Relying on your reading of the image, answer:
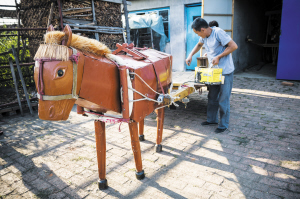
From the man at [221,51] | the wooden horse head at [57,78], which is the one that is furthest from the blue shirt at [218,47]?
the wooden horse head at [57,78]

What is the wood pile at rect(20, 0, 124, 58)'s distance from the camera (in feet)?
24.1

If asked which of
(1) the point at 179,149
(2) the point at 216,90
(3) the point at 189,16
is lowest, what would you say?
(1) the point at 179,149

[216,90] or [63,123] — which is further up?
[216,90]

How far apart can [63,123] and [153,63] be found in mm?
3266

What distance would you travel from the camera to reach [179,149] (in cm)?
361

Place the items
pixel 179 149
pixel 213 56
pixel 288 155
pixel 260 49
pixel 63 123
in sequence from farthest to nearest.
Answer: pixel 260 49
pixel 63 123
pixel 213 56
pixel 179 149
pixel 288 155

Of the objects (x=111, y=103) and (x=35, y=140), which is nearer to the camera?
(x=111, y=103)

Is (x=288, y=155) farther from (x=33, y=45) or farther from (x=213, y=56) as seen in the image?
(x=33, y=45)

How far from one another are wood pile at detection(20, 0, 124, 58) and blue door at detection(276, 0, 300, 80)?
659 centimetres

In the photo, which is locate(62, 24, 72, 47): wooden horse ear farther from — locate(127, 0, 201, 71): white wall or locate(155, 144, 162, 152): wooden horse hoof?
locate(127, 0, 201, 71): white wall

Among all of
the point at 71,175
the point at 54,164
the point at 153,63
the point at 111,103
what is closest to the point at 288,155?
the point at 153,63

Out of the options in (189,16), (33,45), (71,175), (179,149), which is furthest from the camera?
(189,16)

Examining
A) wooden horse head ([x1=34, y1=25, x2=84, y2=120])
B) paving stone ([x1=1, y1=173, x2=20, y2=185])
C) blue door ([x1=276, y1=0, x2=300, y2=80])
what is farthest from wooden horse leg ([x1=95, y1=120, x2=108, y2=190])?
blue door ([x1=276, y1=0, x2=300, y2=80])

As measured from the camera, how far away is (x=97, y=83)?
6.53 feet
